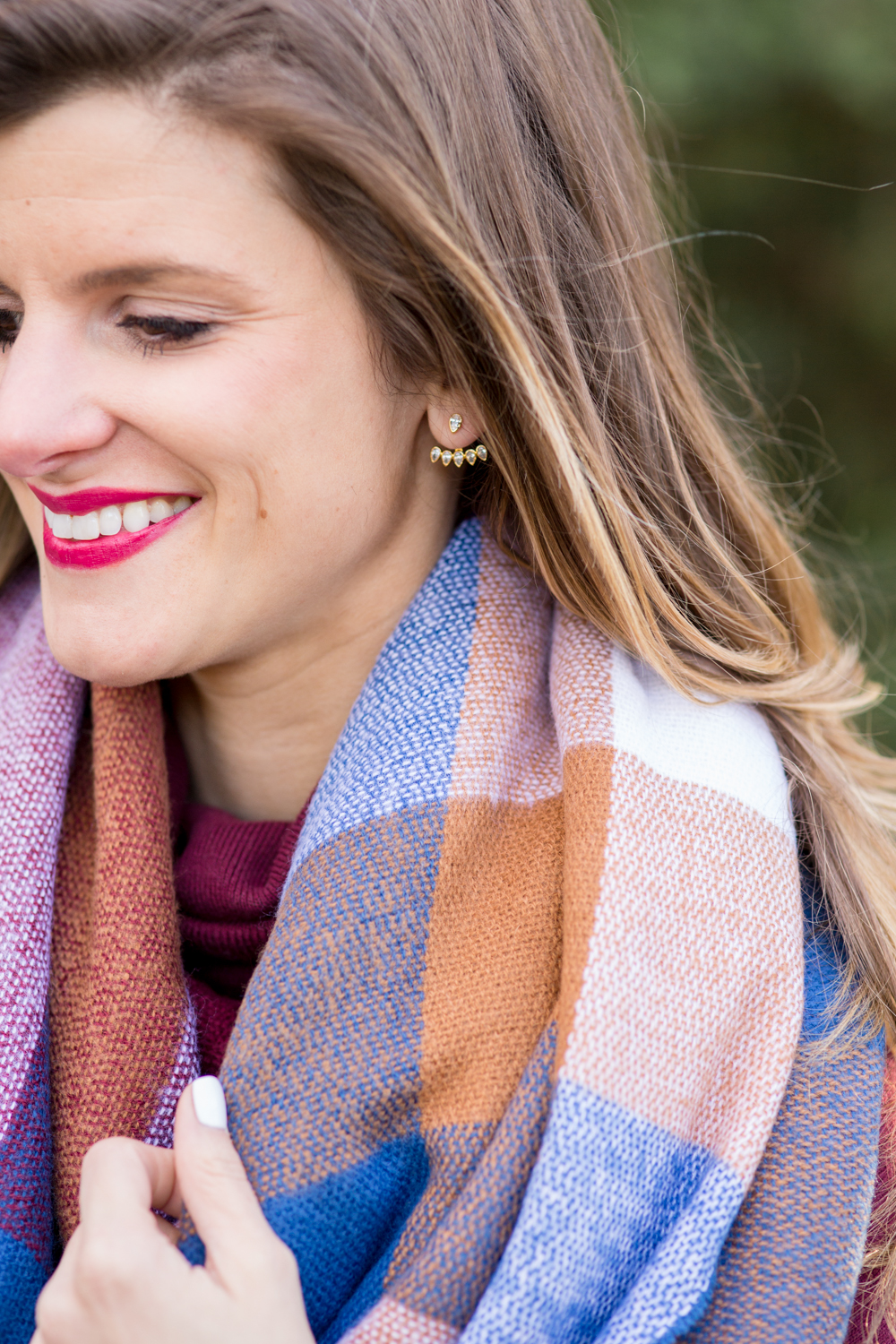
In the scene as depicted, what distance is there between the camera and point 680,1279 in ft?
4.23

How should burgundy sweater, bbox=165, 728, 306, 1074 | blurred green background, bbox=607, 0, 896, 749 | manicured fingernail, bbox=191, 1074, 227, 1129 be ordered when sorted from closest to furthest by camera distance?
manicured fingernail, bbox=191, 1074, 227, 1129
burgundy sweater, bbox=165, 728, 306, 1074
blurred green background, bbox=607, 0, 896, 749

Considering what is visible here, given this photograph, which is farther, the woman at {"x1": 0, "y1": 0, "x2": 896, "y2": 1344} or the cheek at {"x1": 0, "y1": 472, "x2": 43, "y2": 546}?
the cheek at {"x1": 0, "y1": 472, "x2": 43, "y2": 546}

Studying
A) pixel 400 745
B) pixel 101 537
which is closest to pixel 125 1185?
pixel 400 745

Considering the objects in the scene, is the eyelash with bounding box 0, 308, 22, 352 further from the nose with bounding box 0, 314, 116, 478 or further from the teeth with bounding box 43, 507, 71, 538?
the teeth with bounding box 43, 507, 71, 538

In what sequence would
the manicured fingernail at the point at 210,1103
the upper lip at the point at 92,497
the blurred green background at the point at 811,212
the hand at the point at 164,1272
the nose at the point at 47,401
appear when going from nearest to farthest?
the hand at the point at 164,1272 → the manicured fingernail at the point at 210,1103 → the nose at the point at 47,401 → the upper lip at the point at 92,497 → the blurred green background at the point at 811,212

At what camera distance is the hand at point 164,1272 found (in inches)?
46.1

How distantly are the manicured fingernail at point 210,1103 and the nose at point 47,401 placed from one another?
80 cm

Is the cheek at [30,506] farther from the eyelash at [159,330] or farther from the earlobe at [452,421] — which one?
the earlobe at [452,421]

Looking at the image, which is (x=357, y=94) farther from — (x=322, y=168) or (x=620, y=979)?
(x=620, y=979)

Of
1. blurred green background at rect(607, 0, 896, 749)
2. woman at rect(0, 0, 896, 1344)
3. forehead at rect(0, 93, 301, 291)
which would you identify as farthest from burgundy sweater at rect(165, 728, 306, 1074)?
blurred green background at rect(607, 0, 896, 749)

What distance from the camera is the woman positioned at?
4.40 feet

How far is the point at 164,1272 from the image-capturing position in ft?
3.89

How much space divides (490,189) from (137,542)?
673mm

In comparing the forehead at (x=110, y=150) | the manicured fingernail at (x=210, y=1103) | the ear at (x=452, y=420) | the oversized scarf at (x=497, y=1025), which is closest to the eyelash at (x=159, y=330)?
the forehead at (x=110, y=150)
